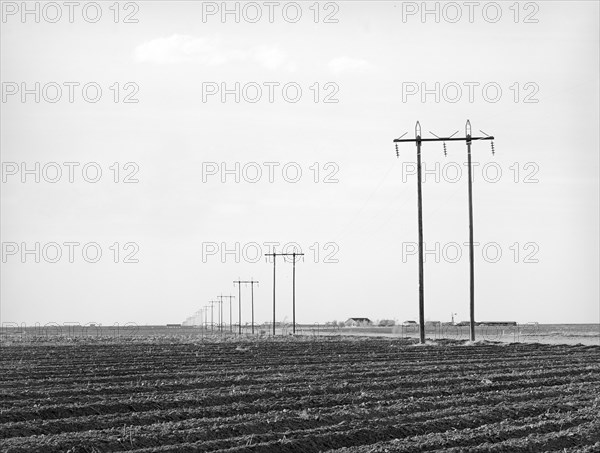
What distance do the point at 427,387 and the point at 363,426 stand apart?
8.28m

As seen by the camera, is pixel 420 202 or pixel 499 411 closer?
pixel 499 411

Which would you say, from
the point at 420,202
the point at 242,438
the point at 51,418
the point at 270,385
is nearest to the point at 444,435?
the point at 242,438

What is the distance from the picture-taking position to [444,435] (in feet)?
55.7

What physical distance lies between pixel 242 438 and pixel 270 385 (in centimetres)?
990

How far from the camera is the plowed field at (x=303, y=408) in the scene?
16.4m

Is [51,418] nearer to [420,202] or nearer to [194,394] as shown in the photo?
[194,394]

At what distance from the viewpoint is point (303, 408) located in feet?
69.5

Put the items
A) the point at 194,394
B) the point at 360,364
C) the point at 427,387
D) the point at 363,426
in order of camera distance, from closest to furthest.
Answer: the point at 363,426
the point at 194,394
the point at 427,387
the point at 360,364

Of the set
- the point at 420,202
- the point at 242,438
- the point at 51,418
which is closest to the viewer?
the point at 242,438

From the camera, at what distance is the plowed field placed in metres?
16.4

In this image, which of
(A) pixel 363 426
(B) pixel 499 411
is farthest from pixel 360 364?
(A) pixel 363 426

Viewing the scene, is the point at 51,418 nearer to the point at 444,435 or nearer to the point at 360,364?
the point at 444,435

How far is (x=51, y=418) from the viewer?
65.7 feet

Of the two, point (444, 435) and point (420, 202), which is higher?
point (420, 202)
